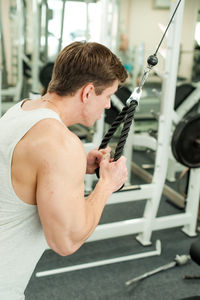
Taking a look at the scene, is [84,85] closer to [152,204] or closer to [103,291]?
[103,291]

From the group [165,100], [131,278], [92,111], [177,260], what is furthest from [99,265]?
[92,111]

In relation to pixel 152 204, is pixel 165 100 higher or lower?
higher

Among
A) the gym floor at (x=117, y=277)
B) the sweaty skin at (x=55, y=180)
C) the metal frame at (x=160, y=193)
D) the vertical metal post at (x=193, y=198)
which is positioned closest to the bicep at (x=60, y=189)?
the sweaty skin at (x=55, y=180)

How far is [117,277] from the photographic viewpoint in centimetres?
238

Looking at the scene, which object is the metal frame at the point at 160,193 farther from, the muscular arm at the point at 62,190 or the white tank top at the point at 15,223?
the muscular arm at the point at 62,190

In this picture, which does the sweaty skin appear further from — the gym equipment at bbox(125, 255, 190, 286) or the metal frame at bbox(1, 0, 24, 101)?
the metal frame at bbox(1, 0, 24, 101)

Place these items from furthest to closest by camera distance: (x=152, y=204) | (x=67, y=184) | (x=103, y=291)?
(x=152, y=204) < (x=103, y=291) < (x=67, y=184)

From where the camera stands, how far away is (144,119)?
429cm

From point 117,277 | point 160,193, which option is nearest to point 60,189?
point 117,277

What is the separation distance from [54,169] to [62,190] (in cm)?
6

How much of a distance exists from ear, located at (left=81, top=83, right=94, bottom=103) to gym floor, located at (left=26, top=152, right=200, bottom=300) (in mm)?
1488

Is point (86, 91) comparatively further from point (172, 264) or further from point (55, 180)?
point (172, 264)

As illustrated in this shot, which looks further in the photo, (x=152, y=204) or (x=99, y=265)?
(x=152, y=204)

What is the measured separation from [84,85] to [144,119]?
130 inches
